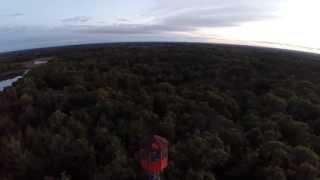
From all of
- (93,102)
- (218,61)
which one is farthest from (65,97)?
(218,61)

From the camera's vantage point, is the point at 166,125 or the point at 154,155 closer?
the point at 154,155

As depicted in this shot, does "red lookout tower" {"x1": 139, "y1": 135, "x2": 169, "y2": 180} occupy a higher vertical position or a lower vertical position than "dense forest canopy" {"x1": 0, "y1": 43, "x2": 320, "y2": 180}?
higher

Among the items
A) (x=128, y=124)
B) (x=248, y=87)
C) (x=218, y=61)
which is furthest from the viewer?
(x=218, y=61)

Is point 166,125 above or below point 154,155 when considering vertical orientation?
below

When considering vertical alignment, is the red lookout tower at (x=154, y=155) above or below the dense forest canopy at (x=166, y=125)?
above

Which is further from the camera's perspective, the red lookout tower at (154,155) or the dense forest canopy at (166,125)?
the dense forest canopy at (166,125)

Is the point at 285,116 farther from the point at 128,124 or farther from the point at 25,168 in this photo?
the point at 25,168

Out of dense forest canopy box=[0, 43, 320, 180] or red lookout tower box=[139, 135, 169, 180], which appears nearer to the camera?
red lookout tower box=[139, 135, 169, 180]

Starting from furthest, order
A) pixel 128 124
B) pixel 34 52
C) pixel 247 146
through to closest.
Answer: pixel 34 52 < pixel 128 124 < pixel 247 146
